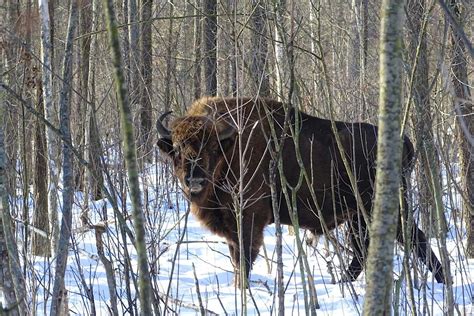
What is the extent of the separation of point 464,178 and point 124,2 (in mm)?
8719

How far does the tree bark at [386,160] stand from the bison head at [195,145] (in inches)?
163

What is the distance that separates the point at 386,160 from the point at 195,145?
14.9ft

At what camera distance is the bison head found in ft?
19.1

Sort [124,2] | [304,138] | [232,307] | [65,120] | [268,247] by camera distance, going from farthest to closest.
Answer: [124,2] → [268,247] → [304,138] → [232,307] → [65,120]

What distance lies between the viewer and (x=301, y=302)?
5.37 metres

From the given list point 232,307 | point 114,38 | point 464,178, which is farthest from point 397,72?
point 464,178

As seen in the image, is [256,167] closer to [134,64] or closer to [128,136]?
[134,64]

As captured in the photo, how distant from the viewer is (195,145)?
5969mm

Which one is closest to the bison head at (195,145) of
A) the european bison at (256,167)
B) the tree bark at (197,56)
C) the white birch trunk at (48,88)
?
the european bison at (256,167)

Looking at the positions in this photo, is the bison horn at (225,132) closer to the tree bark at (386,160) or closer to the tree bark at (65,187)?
the tree bark at (65,187)

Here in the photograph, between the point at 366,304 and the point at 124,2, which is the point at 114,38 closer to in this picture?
the point at 366,304

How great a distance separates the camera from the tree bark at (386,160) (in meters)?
1.47

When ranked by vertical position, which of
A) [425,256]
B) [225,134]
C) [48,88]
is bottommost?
[425,256]

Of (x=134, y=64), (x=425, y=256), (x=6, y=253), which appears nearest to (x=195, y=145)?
(x=134, y=64)
